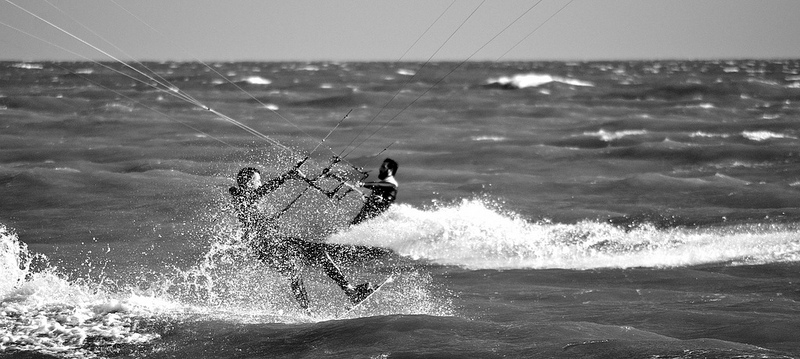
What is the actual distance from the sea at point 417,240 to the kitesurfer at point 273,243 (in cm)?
24

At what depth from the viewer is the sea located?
8977 mm

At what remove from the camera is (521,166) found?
76.1 feet

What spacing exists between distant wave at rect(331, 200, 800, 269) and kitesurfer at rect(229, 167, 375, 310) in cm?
330

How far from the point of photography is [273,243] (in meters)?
10.5

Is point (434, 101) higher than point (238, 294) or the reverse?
higher

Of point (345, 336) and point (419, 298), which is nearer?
point (345, 336)

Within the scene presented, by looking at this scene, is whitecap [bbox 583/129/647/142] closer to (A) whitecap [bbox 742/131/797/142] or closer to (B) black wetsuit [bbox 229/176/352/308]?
(A) whitecap [bbox 742/131/797/142]

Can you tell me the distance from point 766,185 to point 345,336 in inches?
559

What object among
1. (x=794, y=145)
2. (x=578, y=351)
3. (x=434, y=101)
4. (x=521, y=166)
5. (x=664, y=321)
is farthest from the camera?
(x=434, y=101)

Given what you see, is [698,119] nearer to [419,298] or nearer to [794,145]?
[794,145]

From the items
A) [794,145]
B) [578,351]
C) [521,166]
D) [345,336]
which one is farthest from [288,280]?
[794,145]

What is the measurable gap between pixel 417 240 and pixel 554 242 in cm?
220

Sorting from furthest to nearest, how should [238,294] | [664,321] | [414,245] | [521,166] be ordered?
[521,166]
[414,245]
[238,294]
[664,321]

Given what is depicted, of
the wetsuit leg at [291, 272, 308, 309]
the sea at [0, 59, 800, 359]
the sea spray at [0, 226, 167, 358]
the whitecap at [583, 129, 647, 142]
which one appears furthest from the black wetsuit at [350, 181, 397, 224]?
the whitecap at [583, 129, 647, 142]
